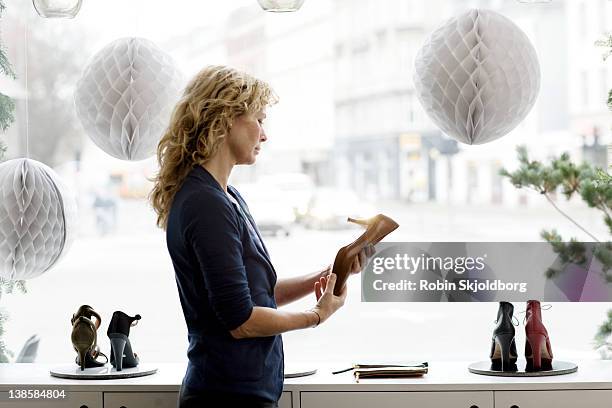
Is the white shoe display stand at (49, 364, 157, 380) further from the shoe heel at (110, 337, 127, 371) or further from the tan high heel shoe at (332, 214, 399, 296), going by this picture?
the tan high heel shoe at (332, 214, 399, 296)

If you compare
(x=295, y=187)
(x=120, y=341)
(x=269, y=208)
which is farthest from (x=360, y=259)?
(x=295, y=187)

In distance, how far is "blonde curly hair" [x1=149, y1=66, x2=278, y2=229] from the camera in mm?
1892

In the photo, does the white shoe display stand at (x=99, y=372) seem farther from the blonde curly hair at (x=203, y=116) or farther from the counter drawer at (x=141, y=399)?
the blonde curly hair at (x=203, y=116)

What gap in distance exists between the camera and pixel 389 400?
2.39m

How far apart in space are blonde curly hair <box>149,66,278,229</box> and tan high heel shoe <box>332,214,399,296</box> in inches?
17.3

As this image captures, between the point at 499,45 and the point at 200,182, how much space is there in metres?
1.00

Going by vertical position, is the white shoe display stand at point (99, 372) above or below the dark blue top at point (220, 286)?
below

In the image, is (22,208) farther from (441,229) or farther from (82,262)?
(441,229)

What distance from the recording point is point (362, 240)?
7.23 ft

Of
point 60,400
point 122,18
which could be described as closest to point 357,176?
point 122,18

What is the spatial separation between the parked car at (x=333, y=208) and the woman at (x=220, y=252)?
5.22ft

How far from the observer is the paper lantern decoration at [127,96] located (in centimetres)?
254

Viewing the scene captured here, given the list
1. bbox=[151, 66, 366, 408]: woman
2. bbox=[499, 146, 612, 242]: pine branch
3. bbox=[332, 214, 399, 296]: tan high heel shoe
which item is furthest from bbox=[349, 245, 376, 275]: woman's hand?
bbox=[499, 146, 612, 242]: pine branch

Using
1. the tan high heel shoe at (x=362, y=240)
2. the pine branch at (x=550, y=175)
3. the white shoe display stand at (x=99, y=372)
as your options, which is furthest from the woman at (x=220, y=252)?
the pine branch at (x=550, y=175)
